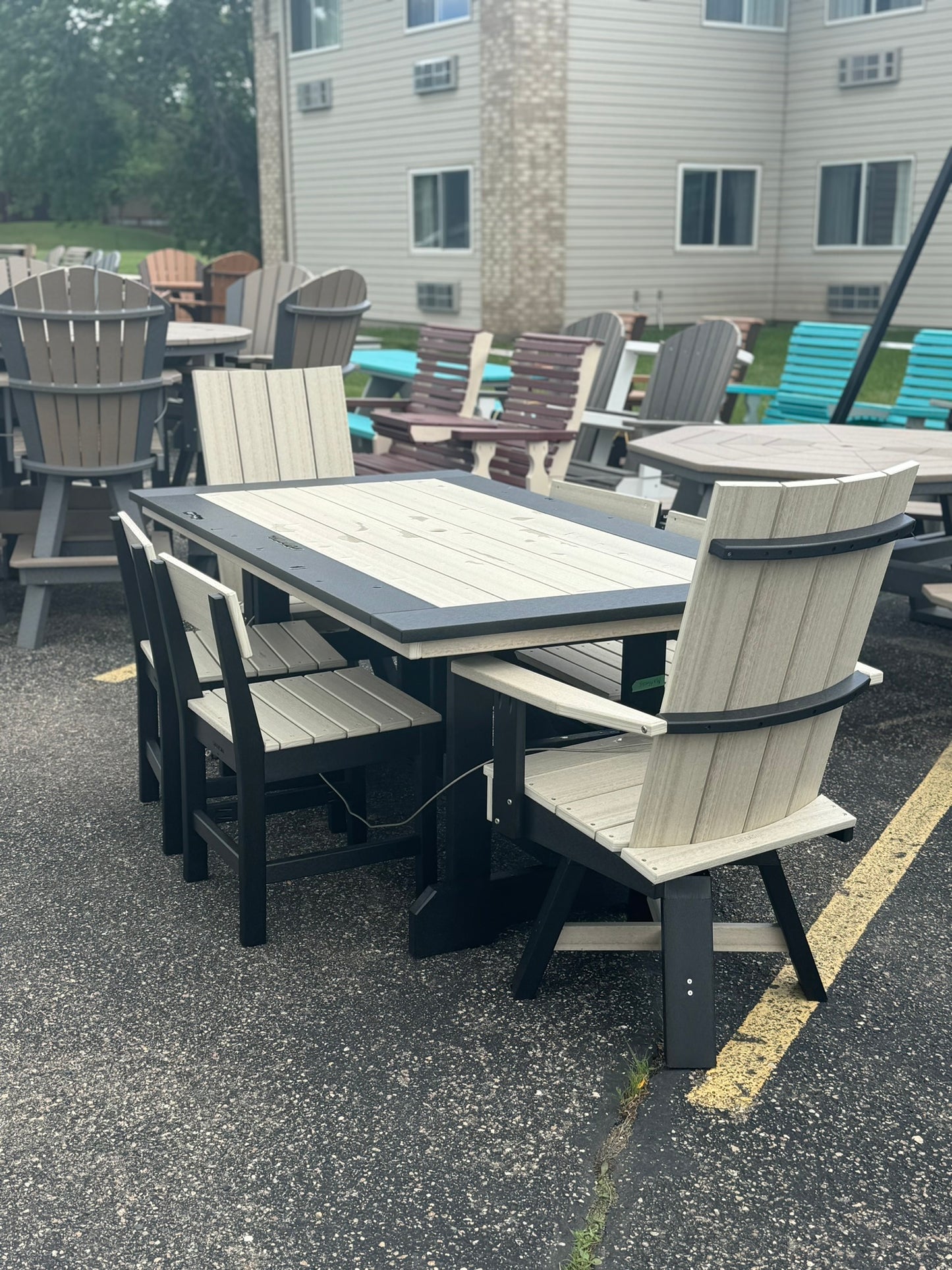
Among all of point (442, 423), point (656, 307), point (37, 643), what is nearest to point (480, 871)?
point (37, 643)

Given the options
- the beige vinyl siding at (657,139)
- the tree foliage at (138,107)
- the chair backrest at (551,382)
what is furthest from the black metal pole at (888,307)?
the tree foliage at (138,107)

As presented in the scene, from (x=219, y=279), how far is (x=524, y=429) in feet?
32.2

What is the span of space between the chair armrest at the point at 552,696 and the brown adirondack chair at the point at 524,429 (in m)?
3.96

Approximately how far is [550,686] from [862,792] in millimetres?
1968

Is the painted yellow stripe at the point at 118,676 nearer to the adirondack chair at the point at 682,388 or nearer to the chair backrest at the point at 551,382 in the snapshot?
the chair backrest at the point at 551,382

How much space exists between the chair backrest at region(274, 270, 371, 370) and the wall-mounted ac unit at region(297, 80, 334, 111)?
1669 centimetres

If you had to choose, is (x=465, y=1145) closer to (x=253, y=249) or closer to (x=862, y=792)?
(x=862, y=792)

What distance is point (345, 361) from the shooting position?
813 centimetres

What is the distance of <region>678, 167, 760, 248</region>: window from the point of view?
20562mm

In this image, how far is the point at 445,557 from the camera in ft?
12.6

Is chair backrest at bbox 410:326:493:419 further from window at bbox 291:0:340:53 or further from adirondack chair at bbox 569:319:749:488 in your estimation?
window at bbox 291:0:340:53

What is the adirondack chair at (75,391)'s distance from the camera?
5.97m

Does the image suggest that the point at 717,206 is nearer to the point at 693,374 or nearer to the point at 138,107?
the point at 693,374

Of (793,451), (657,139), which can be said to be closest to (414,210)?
(657,139)
